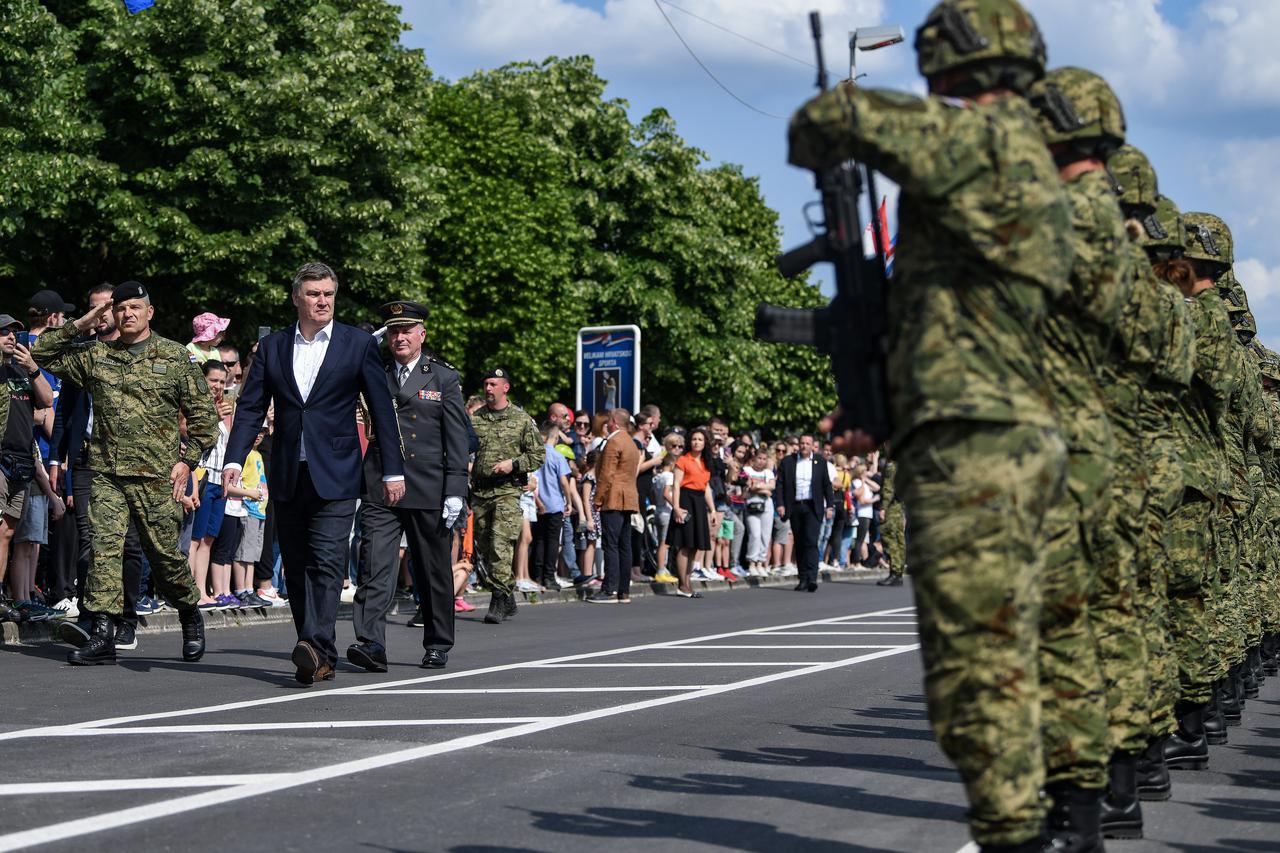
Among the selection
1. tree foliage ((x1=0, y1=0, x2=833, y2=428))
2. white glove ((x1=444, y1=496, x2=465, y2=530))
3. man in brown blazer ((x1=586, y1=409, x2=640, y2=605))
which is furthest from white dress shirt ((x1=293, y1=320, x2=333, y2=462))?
tree foliage ((x1=0, y1=0, x2=833, y2=428))

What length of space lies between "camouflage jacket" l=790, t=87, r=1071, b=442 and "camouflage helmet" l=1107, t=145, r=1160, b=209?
8.58ft

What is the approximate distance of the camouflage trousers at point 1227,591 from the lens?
8.67 m

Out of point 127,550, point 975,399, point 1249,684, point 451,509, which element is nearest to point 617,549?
point 451,509

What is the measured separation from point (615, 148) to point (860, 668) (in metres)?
48.8

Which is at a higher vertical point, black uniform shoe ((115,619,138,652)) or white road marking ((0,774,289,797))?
black uniform shoe ((115,619,138,652))

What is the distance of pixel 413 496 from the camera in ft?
40.0

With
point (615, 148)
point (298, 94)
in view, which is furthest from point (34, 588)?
point (615, 148)

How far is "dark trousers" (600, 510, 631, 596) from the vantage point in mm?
21125

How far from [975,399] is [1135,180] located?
10.1ft

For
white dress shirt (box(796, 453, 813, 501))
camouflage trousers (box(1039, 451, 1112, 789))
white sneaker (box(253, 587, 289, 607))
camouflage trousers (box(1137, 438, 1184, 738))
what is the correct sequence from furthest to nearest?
white dress shirt (box(796, 453, 813, 501)) < white sneaker (box(253, 587, 289, 607)) < camouflage trousers (box(1137, 438, 1184, 738)) < camouflage trousers (box(1039, 451, 1112, 789))

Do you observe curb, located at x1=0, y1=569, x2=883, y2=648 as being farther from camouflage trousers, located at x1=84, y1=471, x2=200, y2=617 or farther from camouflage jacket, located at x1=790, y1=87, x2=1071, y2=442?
camouflage jacket, located at x1=790, y1=87, x2=1071, y2=442

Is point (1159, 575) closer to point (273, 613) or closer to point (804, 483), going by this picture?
point (273, 613)

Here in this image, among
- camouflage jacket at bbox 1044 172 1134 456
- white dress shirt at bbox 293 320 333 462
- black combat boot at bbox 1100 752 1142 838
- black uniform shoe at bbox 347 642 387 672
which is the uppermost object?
white dress shirt at bbox 293 320 333 462

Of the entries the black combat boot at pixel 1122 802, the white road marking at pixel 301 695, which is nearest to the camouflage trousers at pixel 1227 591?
the black combat boot at pixel 1122 802
